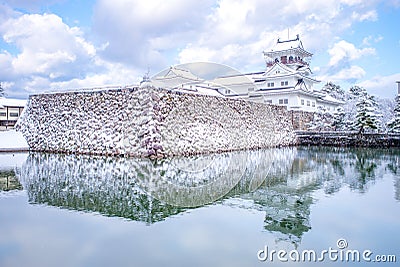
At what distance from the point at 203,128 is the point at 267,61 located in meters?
17.7

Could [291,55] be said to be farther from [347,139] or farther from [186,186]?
[186,186]

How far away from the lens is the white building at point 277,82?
2481 centimetres

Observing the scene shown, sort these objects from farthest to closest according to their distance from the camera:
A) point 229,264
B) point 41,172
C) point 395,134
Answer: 1. point 395,134
2. point 41,172
3. point 229,264

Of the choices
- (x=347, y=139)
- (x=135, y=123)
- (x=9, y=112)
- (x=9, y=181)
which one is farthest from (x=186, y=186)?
(x=9, y=112)

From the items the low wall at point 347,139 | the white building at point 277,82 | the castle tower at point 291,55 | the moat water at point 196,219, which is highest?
the castle tower at point 291,55

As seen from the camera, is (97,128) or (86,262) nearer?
(86,262)

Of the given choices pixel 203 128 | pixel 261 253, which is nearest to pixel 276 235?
pixel 261 253

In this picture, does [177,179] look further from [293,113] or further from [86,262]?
[293,113]

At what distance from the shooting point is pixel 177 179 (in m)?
7.12

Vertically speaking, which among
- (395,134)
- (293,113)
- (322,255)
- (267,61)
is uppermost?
(267,61)

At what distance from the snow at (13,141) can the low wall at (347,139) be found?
46.5ft

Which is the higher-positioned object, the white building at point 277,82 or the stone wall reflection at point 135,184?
the white building at point 277,82

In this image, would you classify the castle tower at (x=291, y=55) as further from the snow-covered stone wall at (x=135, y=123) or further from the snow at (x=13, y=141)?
the snow at (x=13, y=141)

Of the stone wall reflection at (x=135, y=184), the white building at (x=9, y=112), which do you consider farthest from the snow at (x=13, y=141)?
the white building at (x=9, y=112)
